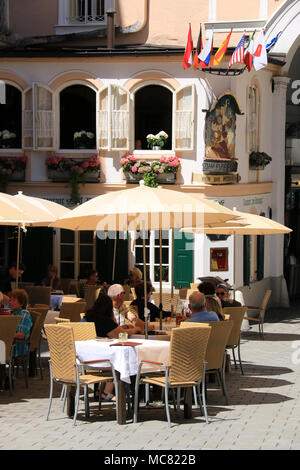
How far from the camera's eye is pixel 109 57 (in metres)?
21.8

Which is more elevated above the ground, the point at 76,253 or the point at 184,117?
the point at 184,117

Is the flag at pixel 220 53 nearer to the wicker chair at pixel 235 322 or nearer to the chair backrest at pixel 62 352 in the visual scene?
the wicker chair at pixel 235 322

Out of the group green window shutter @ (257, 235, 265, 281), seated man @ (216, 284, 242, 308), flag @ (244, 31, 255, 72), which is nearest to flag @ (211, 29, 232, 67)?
flag @ (244, 31, 255, 72)

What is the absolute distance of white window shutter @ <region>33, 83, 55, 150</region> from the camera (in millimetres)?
21953

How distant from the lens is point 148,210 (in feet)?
40.3

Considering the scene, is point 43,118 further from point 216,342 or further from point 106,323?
point 216,342

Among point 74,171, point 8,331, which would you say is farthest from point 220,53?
point 8,331

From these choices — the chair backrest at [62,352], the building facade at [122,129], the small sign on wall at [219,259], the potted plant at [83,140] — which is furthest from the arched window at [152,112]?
the chair backrest at [62,352]

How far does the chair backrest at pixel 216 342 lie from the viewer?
12.6 m

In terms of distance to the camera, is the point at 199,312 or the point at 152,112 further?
the point at 152,112

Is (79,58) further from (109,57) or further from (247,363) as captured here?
(247,363)

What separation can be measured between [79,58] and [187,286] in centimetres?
559

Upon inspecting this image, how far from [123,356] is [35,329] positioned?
3.20m

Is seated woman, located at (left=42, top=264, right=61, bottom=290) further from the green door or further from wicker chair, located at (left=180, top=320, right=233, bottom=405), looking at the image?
wicker chair, located at (left=180, top=320, right=233, bottom=405)
